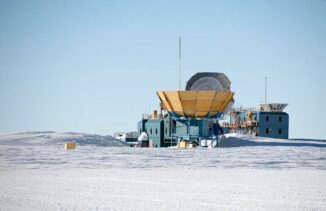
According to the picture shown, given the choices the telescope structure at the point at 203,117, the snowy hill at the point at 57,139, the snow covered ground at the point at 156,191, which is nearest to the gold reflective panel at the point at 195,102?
the telescope structure at the point at 203,117

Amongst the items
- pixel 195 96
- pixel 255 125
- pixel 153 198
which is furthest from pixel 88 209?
pixel 255 125

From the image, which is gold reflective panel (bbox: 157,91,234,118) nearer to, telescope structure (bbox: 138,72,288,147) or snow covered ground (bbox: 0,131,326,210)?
telescope structure (bbox: 138,72,288,147)

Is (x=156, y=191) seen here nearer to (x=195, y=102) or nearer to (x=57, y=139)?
(x=57, y=139)

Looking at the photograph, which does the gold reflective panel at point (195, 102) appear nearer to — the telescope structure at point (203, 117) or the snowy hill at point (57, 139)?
the telescope structure at point (203, 117)

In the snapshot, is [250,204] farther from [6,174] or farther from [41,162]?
[41,162]

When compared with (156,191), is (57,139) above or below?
above

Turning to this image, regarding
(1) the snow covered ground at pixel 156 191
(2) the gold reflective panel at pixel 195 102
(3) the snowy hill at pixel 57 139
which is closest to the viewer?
(1) the snow covered ground at pixel 156 191

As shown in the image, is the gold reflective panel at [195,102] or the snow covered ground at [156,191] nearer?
the snow covered ground at [156,191]

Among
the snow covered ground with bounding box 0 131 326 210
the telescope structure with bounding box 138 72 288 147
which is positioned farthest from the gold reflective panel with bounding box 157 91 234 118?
the snow covered ground with bounding box 0 131 326 210

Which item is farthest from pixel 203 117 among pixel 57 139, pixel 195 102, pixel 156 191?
pixel 156 191

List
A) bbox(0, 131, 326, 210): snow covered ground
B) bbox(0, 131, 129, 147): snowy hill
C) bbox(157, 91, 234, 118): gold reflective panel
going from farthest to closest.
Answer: bbox(157, 91, 234, 118): gold reflective panel, bbox(0, 131, 129, 147): snowy hill, bbox(0, 131, 326, 210): snow covered ground

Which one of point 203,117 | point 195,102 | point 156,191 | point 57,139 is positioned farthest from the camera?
point 203,117

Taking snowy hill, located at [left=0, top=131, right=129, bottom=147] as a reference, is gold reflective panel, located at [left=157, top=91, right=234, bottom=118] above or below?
above

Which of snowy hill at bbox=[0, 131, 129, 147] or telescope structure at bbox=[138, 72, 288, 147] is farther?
telescope structure at bbox=[138, 72, 288, 147]
